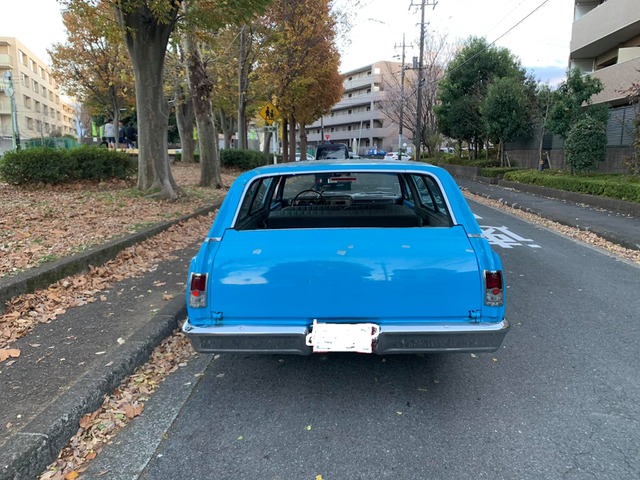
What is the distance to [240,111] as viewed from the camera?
21.1 meters

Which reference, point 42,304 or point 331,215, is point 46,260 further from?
point 331,215

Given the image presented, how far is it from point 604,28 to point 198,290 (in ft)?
80.8

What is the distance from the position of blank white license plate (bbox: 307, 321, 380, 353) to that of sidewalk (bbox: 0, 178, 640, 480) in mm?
1519

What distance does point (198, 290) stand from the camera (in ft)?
9.34

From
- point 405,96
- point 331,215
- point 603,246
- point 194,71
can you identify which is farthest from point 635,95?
point 405,96

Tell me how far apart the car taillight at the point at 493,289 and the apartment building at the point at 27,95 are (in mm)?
53337

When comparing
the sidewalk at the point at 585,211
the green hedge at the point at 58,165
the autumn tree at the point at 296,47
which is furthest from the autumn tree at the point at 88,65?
the sidewalk at the point at 585,211

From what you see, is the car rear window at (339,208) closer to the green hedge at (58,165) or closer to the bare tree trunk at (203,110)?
the green hedge at (58,165)

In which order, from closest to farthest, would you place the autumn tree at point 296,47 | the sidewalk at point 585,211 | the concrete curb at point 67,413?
the concrete curb at point 67,413 < the sidewalk at point 585,211 < the autumn tree at point 296,47

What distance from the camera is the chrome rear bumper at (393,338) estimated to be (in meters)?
2.76

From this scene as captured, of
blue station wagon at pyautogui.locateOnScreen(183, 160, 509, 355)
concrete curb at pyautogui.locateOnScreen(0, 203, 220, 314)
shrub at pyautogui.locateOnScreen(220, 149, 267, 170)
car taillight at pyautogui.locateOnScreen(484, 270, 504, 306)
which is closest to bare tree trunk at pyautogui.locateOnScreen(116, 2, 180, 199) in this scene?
concrete curb at pyautogui.locateOnScreen(0, 203, 220, 314)

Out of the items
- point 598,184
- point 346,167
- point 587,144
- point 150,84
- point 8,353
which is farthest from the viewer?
point 587,144

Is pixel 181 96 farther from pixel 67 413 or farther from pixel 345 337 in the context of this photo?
pixel 345 337

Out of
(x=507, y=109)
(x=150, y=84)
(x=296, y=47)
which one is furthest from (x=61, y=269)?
(x=507, y=109)
